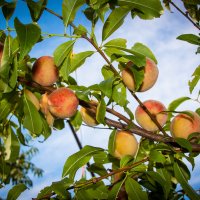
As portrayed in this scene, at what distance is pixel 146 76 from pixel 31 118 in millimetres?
567

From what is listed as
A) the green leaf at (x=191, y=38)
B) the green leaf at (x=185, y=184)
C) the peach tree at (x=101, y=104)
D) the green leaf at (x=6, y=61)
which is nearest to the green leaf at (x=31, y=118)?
the peach tree at (x=101, y=104)

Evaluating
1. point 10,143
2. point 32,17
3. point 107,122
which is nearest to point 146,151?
point 107,122

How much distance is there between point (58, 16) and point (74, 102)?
1.24 feet

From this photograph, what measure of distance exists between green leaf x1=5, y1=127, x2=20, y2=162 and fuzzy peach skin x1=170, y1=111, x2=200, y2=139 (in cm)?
83

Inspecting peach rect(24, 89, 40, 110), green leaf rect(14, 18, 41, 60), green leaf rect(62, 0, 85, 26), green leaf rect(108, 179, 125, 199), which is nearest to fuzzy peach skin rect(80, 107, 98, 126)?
peach rect(24, 89, 40, 110)

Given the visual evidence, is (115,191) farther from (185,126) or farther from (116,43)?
(116,43)

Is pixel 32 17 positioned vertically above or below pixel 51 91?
above

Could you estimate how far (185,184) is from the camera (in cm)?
122

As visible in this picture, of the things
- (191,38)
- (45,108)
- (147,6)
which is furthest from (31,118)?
(191,38)

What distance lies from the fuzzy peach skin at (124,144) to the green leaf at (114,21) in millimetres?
471

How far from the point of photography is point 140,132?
132 centimetres

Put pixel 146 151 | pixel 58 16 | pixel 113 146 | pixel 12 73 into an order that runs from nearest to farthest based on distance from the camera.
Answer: pixel 12 73, pixel 58 16, pixel 113 146, pixel 146 151

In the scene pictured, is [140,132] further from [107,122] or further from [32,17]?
[32,17]

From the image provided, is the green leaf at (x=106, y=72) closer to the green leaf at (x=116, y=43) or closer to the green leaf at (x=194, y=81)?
the green leaf at (x=116, y=43)
